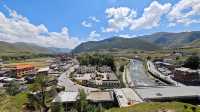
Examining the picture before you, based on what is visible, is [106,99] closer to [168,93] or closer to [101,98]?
[101,98]

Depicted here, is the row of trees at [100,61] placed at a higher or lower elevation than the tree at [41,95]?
higher

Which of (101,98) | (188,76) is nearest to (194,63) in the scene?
(188,76)

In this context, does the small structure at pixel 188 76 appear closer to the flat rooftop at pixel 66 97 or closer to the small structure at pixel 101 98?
the small structure at pixel 101 98

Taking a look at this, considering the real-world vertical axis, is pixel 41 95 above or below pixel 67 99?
above

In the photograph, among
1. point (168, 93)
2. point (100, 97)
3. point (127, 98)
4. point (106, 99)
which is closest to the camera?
point (106, 99)

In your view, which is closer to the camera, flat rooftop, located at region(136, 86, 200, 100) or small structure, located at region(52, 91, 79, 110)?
small structure, located at region(52, 91, 79, 110)

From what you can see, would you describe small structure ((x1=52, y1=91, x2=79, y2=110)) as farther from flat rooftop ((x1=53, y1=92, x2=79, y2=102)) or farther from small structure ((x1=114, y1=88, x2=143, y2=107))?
small structure ((x1=114, y1=88, x2=143, y2=107))

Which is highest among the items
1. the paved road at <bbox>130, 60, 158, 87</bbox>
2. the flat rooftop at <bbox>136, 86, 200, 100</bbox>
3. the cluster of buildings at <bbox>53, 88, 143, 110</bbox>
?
the flat rooftop at <bbox>136, 86, 200, 100</bbox>

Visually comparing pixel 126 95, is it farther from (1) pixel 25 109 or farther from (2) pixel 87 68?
(2) pixel 87 68

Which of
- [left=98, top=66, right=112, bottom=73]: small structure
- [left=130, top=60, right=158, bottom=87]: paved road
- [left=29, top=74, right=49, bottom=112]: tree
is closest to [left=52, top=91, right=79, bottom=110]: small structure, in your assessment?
[left=29, top=74, right=49, bottom=112]: tree

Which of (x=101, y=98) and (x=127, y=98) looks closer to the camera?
(x=127, y=98)

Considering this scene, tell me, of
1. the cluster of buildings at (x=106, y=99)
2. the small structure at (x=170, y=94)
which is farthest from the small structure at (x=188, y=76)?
the cluster of buildings at (x=106, y=99)
